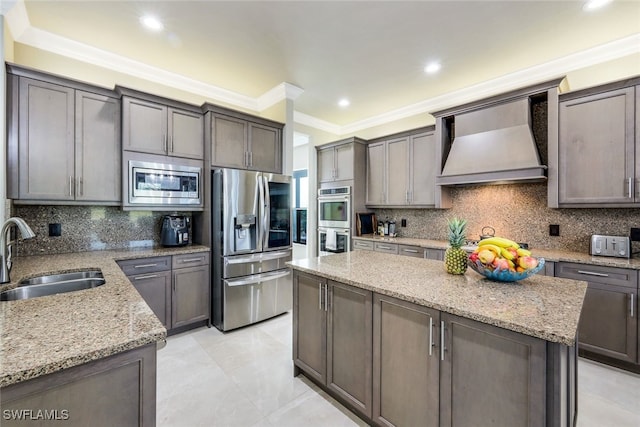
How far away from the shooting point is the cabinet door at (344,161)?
14.8ft

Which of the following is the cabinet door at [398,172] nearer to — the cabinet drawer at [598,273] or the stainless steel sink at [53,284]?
the cabinet drawer at [598,273]

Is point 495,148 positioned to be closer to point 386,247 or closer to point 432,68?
point 432,68

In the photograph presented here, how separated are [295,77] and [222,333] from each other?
3.14 metres

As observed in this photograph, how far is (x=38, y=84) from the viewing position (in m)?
2.35

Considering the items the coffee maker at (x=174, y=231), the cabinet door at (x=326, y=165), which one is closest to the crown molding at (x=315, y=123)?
the cabinet door at (x=326, y=165)

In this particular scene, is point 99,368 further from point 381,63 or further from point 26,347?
point 381,63

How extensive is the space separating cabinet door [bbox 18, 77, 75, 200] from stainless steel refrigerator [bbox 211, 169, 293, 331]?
1285mm

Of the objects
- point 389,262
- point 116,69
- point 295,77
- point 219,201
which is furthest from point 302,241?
point 116,69

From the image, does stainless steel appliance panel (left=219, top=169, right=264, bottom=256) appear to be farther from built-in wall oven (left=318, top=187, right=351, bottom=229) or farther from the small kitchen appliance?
the small kitchen appliance

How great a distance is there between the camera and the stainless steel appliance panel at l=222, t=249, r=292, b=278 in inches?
118

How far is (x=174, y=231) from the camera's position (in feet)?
9.89

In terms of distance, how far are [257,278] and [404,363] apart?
6.86 ft

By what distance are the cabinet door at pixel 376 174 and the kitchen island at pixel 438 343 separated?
2455mm

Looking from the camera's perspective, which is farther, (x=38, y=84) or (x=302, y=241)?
(x=302, y=241)
